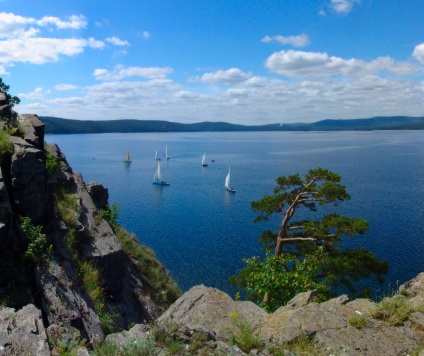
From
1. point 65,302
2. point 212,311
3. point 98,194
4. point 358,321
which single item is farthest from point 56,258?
point 98,194

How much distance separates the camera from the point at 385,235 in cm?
4662

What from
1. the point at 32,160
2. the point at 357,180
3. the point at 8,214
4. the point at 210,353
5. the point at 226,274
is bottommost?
the point at 226,274

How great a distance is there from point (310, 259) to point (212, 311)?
10604mm

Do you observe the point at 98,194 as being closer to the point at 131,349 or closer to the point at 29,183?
the point at 29,183

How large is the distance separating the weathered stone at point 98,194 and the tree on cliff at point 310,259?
34.6 feet

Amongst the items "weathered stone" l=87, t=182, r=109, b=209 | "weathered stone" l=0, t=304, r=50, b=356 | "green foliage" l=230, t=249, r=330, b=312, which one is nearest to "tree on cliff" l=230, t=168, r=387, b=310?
"green foliage" l=230, t=249, r=330, b=312

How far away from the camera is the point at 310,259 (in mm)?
19812

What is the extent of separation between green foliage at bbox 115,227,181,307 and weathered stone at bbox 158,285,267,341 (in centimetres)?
733

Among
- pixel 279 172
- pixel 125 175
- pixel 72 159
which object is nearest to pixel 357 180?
pixel 279 172

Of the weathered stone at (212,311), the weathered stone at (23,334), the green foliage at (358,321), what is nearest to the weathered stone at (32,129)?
the weathered stone at (23,334)

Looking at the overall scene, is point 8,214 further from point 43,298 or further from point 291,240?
point 291,240

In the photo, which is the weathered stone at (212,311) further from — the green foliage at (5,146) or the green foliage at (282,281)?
the green foliage at (5,146)

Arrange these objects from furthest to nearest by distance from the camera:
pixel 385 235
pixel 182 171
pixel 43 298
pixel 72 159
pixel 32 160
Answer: pixel 72 159 → pixel 182 171 → pixel 385 235 → pixel 32 160 → pixel 43 298

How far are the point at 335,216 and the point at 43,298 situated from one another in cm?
1845
